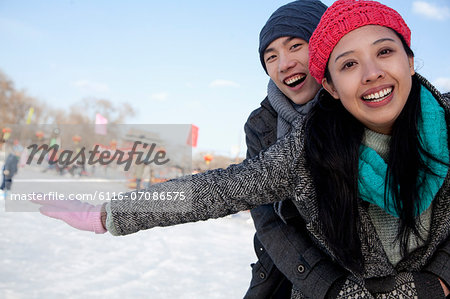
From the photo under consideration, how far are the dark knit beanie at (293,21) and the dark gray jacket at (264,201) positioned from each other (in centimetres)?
76

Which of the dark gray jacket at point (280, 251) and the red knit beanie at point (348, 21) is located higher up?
the red knit beanie at point (348, 21)

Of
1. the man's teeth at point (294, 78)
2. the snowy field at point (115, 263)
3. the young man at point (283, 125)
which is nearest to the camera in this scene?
the young man at point (283, 125)

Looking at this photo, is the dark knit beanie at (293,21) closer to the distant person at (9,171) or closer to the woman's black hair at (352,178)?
the woman's black hair at (352,178)

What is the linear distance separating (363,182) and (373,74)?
35 cm

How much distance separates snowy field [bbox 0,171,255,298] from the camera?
11.5 ft

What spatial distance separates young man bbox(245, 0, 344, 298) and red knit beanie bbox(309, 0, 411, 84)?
1.30 ft

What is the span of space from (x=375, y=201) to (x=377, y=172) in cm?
10

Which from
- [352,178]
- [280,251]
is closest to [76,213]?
[280,251]

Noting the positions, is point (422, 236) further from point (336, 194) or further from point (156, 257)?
point (156, 257)

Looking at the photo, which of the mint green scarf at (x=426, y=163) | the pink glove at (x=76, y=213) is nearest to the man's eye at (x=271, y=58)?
the mint green scarf at (x=426, y=163)

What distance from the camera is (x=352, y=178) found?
130 centimetres

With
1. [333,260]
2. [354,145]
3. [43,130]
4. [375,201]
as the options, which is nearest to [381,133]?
[354,145]

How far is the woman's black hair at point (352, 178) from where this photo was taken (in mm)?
1287

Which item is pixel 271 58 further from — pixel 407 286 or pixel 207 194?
pixel 407 286
